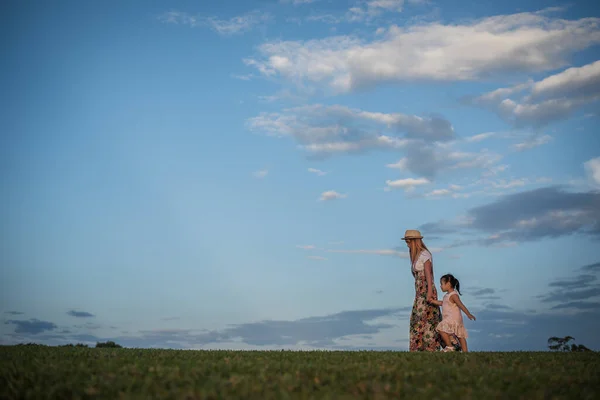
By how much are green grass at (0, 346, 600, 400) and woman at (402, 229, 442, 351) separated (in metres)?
6.45

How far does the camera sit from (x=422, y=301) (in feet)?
60.7

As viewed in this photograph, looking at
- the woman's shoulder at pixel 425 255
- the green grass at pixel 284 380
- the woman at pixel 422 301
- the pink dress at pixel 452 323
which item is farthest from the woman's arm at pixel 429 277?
the green grass at pixel 284 380

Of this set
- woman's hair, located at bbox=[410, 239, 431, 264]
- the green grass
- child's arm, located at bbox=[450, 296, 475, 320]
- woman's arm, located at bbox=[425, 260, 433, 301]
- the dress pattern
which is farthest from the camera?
woman's hair, located at bbox=[410, 239, 431, 264]

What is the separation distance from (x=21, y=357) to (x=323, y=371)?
707 centimetres

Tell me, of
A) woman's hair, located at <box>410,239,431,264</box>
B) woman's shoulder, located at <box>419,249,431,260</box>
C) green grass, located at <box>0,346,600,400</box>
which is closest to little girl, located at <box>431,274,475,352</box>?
woman's shoulder, located at <box>419,249,431,260</box>

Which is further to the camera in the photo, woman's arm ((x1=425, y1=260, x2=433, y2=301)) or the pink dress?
woman's arm ((x1=425, y1=260, x2=433, y2=301))

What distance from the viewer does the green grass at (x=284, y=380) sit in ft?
25.2

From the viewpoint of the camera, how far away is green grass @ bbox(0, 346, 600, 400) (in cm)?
767

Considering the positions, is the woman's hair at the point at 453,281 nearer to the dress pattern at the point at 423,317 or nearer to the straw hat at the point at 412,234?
the dress pattern at the point at 423,317

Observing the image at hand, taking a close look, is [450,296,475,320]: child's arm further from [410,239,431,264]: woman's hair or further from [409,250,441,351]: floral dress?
[410,239,431,264]: woman's hair

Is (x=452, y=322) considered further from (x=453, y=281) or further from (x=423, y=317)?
(x=453, y=281)

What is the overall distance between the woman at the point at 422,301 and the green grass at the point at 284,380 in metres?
6.45

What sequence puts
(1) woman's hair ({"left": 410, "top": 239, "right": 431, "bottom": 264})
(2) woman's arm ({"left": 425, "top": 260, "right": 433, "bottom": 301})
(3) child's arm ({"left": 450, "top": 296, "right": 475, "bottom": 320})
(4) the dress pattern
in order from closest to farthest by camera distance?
(3) child's arm ({"left": 450, "top": 296, "right": 475, "bottom": 320}) → (2) woman's arm ({"left": 425, "top": 260, "right": 433, "bottom": 301}) → (4) the dress pattern → (1) woman's hair ({"left": 410, "top": 239, "right": 431, "bottom": 264})

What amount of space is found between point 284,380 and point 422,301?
10892 millimetres
